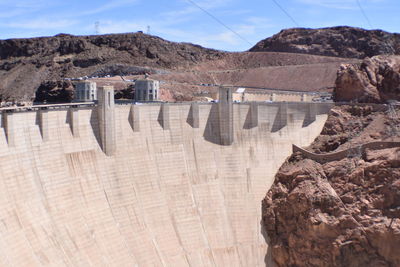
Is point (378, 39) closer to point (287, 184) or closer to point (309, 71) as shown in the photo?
point (309, 71)

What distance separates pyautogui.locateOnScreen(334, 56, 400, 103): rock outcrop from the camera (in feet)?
137

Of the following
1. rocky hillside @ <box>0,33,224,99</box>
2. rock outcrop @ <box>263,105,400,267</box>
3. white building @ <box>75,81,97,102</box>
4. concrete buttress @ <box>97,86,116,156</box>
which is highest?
rocky hillside @ <box>0,33,224,99</box>

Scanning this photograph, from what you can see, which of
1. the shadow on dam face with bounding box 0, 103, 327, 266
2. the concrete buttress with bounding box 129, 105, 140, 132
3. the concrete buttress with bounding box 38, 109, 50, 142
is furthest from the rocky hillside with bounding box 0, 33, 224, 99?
the concrete buttress with bounding box 38, 109, 50, 142

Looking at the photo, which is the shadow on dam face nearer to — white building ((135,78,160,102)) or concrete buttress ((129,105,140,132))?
concrete buttress ((129,105,140,132))

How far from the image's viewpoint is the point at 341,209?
3431cm

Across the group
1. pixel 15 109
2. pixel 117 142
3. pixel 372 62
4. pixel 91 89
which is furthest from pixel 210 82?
pixel 15 109

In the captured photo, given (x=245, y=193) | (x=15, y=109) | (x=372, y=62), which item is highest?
(x=372, y=62)

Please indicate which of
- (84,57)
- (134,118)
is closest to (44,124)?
(134,118)

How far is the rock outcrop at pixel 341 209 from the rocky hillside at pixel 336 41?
74340mm

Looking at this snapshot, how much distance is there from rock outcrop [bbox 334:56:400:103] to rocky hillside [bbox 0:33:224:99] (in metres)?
52.8

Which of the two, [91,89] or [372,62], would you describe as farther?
[91,89]

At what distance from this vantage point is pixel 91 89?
54.6 m

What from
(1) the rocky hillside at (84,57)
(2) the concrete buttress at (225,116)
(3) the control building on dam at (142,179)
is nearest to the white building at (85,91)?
(3) the control building on dam at (142,179)

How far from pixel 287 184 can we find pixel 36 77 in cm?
7185
